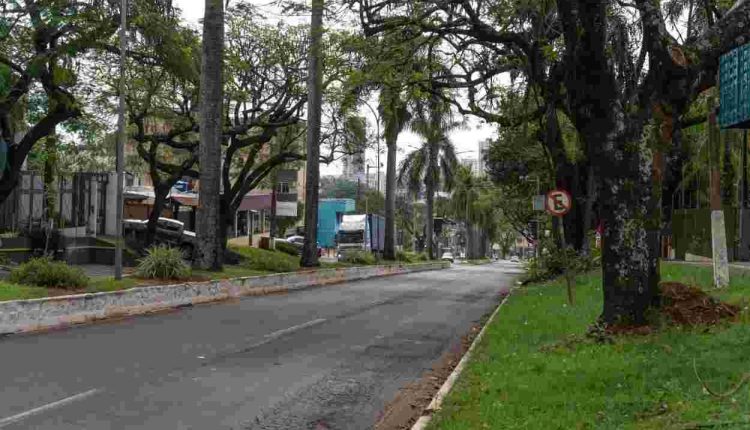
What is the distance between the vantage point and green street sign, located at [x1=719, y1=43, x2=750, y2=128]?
11344 millimetres

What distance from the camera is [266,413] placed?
744 centimetres

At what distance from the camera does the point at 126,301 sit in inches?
629

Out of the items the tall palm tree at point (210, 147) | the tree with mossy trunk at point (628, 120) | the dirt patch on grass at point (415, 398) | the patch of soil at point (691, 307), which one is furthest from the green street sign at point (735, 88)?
the tall palm tree at point (210, 147)

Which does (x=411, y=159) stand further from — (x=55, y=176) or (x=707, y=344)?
(x=707, y=344)

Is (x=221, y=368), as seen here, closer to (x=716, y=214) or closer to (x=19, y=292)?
(x=19, y=292)

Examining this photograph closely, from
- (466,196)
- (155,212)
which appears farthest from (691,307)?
(466,196)

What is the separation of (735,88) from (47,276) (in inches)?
529

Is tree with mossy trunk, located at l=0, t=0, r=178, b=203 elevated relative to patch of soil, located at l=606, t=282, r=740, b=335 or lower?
elevated

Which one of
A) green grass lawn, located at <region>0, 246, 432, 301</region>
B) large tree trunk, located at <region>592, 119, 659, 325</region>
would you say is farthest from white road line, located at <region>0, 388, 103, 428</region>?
large tree trunk, located at <region>592, 119, 659, 325</region>

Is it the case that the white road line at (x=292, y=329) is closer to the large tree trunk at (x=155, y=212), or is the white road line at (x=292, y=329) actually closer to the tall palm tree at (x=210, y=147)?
the tall palm tree at (x=210, y=147)

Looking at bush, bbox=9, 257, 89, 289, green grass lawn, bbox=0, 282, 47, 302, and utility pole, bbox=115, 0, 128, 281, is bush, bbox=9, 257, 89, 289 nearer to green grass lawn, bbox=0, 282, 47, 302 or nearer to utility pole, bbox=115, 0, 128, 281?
green grass lawn, bbox=0, 282, 47, 302

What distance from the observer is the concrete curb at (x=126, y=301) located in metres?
13.0

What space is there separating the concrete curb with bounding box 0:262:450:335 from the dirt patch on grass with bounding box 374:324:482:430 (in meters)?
7.21

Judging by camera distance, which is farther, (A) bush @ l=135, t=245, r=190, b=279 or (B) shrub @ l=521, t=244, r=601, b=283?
(B) shrub @ l=521, t=244, r=601, b=283
